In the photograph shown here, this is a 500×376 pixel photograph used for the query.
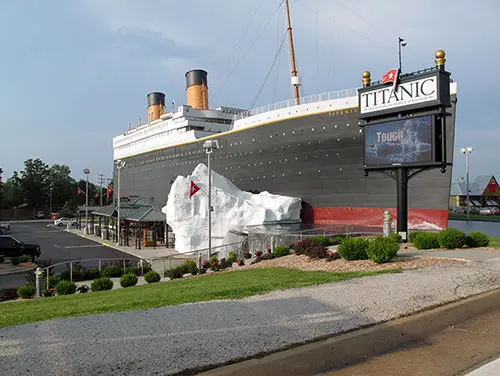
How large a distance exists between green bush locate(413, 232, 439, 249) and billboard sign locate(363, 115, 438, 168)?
2941mm

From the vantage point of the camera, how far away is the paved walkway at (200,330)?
400 cm

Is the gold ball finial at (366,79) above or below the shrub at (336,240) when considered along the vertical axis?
above

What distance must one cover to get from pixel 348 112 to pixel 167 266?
12719 mm

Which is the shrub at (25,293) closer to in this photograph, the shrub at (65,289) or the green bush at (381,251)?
the shrub at (65,289)

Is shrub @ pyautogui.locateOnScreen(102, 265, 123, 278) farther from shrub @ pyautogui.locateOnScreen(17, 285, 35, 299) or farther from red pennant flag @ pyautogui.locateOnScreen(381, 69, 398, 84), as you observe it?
red pennant flag @ pyautogui.locateOnScreen(381, 69, 398, 84)

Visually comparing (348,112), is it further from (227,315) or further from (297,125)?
(227,315)

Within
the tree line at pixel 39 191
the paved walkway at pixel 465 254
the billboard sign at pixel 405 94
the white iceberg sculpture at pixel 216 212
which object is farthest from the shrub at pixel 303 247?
the tree line at pixel 39 191

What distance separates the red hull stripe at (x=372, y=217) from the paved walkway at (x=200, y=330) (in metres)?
13.7

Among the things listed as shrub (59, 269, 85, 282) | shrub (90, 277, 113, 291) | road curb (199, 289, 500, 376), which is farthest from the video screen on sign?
shrub (59, 269, 85, 282)

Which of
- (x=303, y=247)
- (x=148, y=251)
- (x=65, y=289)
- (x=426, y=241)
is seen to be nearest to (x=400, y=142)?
(x=426, y=241)

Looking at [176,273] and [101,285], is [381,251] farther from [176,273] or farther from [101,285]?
[101,285]

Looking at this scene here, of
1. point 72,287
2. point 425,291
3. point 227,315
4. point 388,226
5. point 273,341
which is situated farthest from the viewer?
point 388,226

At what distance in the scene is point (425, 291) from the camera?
24.0 feet

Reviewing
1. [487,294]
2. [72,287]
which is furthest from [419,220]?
[72,287]
